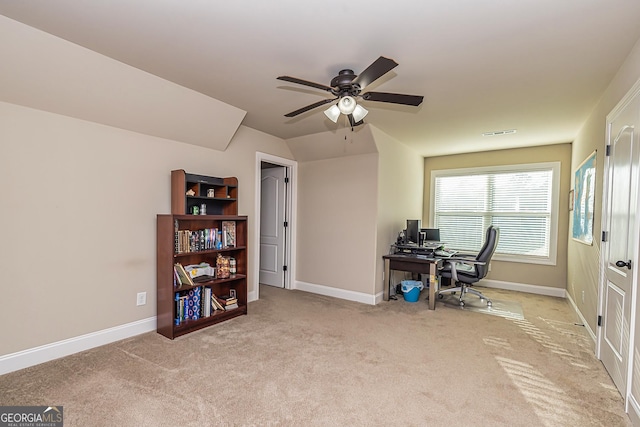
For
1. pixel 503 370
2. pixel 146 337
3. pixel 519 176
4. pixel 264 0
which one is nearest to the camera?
pixel 264 0

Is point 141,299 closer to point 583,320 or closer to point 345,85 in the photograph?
point 345,85

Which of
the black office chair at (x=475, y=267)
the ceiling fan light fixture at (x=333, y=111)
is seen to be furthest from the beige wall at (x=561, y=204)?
the ceiling fan light fixture at (x=333, y=111)

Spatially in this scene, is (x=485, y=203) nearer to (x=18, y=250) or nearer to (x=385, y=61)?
(x=385, y=61)

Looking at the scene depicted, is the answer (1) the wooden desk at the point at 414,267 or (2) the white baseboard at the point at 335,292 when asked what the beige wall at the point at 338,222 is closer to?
(2) the white baseboard at the point at 335,292

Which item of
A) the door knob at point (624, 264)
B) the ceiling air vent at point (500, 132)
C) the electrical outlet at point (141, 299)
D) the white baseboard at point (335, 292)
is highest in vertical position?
the ceiling air vent at point (500, 132)

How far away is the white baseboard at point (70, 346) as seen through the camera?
231 centimetres

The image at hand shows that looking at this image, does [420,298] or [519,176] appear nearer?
[420,298]

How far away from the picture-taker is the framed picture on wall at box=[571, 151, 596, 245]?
315cm

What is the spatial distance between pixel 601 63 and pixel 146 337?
4.63 m

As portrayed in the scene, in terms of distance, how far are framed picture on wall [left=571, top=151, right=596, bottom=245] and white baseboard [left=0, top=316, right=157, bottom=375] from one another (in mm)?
4722

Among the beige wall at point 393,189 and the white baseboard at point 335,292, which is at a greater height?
the beige wall at point 393,189

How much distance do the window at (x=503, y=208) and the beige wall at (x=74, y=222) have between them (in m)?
4.69

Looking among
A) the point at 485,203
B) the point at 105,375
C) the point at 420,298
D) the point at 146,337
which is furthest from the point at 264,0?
the point at 485,203

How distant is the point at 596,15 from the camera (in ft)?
5.78
